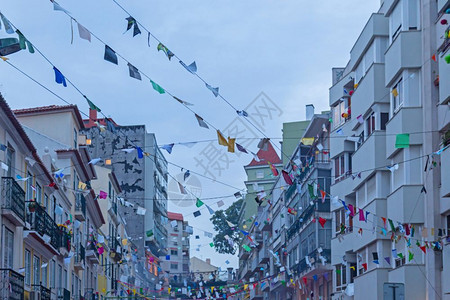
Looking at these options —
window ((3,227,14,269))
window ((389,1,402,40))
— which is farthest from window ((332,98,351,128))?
window ((3,227,14,269))

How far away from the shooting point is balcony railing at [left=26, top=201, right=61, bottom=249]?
95.4ft

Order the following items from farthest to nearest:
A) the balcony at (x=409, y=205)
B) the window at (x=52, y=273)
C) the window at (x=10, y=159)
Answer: the window at (x=52, y=273) < the balcony at (x=409, y=205) < the window at (x=10, y=159)

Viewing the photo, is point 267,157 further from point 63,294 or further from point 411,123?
point 411,123

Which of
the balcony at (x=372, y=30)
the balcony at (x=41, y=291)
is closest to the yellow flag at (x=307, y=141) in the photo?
the balcony at (x=372, y=30)

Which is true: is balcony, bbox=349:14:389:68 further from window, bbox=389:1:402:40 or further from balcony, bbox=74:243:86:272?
balcony, bbox=74:243:86:272

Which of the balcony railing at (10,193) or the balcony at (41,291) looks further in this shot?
the balcony at (41,291)

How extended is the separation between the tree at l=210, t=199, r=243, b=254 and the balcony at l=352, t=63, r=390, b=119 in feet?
208

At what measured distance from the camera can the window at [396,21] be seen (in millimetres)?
29875

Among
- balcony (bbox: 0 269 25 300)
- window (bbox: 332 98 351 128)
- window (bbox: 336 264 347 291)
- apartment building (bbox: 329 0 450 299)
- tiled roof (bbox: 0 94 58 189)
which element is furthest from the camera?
window (bbox: 336 264 347 291)

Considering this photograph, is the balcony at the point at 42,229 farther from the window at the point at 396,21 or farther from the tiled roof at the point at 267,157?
the tiled roof at the point at 267,157

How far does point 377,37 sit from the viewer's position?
32.5 m

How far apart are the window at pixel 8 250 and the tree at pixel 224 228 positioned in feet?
226

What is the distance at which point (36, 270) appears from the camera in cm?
3231

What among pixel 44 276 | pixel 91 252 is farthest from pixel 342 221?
pixel 91 252
